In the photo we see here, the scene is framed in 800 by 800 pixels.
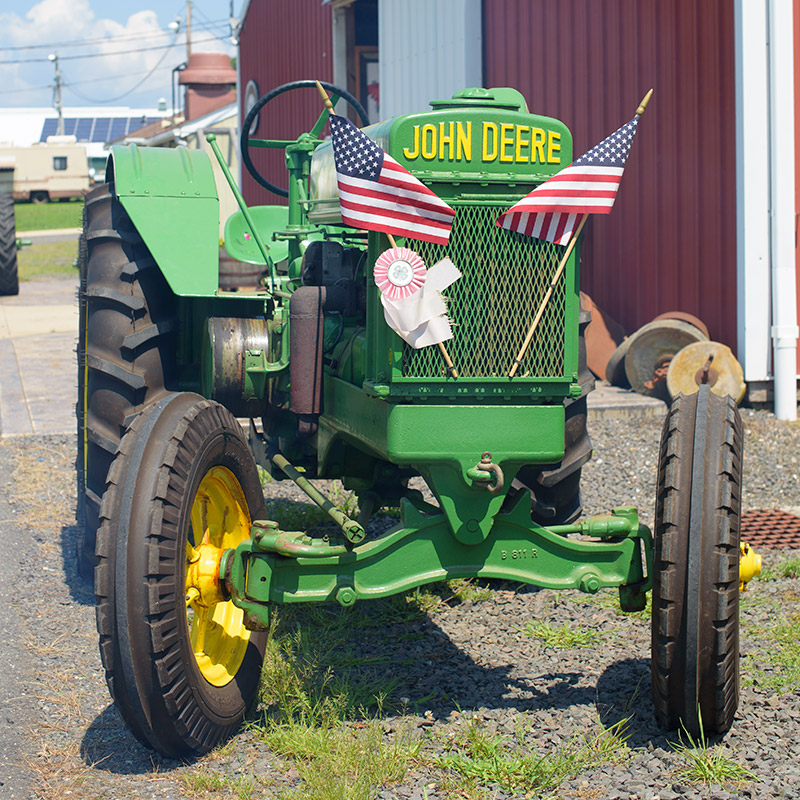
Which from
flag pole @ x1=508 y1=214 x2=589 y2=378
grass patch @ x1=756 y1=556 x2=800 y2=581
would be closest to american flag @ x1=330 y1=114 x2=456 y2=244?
flag pole @ x1=508 y1=214 x2=589 y2=378

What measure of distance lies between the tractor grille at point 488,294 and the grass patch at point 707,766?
1080mm

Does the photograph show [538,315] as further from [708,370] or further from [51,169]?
[51,169]

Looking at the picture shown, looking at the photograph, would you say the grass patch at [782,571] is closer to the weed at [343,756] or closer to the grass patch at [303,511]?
the grass patch at [303,511]

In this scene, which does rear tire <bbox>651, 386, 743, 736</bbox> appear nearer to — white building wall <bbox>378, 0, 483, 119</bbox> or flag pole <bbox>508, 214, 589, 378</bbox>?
flag pole <bbox>508, 214, 589, 378</bbox>

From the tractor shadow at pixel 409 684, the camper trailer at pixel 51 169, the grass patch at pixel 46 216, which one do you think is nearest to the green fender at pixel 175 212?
the tractor shadow at pixel 409 684

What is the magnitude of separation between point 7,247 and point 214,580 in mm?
13821

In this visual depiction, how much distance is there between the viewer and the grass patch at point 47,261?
2034 cm

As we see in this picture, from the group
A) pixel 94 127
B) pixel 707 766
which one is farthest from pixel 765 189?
pixel 94 127

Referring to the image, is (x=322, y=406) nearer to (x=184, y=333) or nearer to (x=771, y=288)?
(x=184, y=333)

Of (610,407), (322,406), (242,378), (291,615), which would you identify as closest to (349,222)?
(322,406)

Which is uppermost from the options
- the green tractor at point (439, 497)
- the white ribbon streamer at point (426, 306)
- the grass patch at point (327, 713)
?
the white ribbon streamer at point (426, 306)

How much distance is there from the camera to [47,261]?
74.9 ft

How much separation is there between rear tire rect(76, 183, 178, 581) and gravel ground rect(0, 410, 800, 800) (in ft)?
1.81

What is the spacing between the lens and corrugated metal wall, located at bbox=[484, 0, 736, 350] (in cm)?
800
